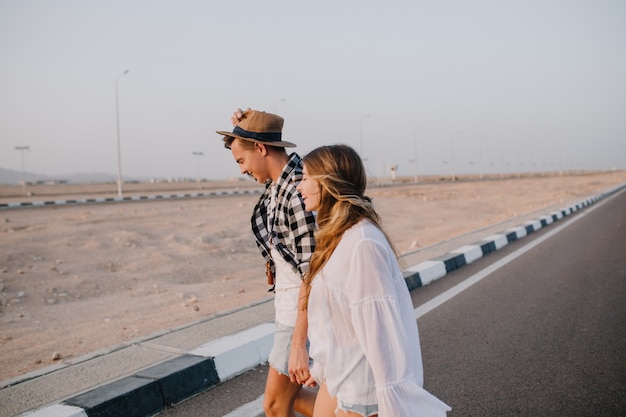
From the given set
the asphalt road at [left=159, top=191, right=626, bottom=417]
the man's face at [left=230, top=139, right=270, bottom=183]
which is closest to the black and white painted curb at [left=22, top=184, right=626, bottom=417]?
the asphalt road at [left=159, top=191, right=626, bottom=417]

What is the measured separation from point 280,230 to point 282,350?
1.71 ft

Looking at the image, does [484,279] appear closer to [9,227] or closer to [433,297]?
[433,297]

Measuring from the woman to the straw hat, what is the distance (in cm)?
58

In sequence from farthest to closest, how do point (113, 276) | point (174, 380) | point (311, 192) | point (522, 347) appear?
point (113, 276)
point (522, 347)
point (174, 380)
point (311, 192)

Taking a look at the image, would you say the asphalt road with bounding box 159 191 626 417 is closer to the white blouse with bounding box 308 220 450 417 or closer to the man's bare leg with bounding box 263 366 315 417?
the man's bare leg with bounding box 263 366 315 417

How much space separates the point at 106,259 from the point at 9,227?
5749mm

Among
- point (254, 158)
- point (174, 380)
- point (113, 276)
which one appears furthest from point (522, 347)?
point (113, 276)

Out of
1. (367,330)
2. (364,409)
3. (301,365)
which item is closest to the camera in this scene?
(367,330)

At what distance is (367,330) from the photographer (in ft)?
5.36

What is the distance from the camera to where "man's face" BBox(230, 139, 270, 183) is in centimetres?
247

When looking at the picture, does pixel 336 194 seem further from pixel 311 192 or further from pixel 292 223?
pixel 292 223

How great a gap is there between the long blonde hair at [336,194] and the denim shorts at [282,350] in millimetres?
594

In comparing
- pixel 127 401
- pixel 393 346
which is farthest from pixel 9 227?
pixel 393 346

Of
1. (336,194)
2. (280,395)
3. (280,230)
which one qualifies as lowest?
(280,395)
